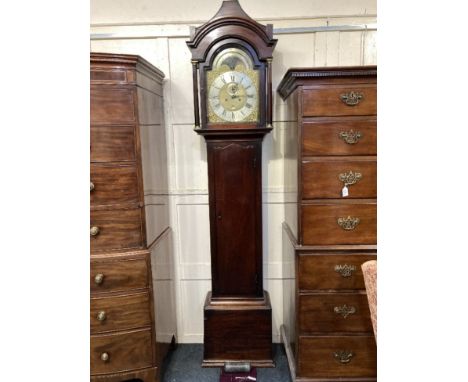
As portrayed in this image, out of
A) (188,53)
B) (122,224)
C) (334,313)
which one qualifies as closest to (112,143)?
(122,224)

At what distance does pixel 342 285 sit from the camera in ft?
5.41

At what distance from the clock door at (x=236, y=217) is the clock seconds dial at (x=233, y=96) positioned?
0.52 ft

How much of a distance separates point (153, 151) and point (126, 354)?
3.40 feet

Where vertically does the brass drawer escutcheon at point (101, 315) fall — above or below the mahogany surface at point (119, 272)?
below

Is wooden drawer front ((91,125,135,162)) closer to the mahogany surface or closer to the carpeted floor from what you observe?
the mahogany surface

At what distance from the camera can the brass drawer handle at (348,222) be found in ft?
5.29

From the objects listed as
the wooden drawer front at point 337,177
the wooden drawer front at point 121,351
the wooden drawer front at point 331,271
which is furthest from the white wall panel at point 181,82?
the wooden drawer front at point 121,351

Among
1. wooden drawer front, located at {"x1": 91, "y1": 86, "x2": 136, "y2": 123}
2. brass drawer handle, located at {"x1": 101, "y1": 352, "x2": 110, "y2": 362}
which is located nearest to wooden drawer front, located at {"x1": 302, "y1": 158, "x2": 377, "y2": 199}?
wooden drawer front, located at {"x1": 91, "y1": 86, "x2": 136, "y2": 123}

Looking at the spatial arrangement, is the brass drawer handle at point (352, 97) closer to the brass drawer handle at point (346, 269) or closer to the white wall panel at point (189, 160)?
the brass drawer handle at point (346, 269)
